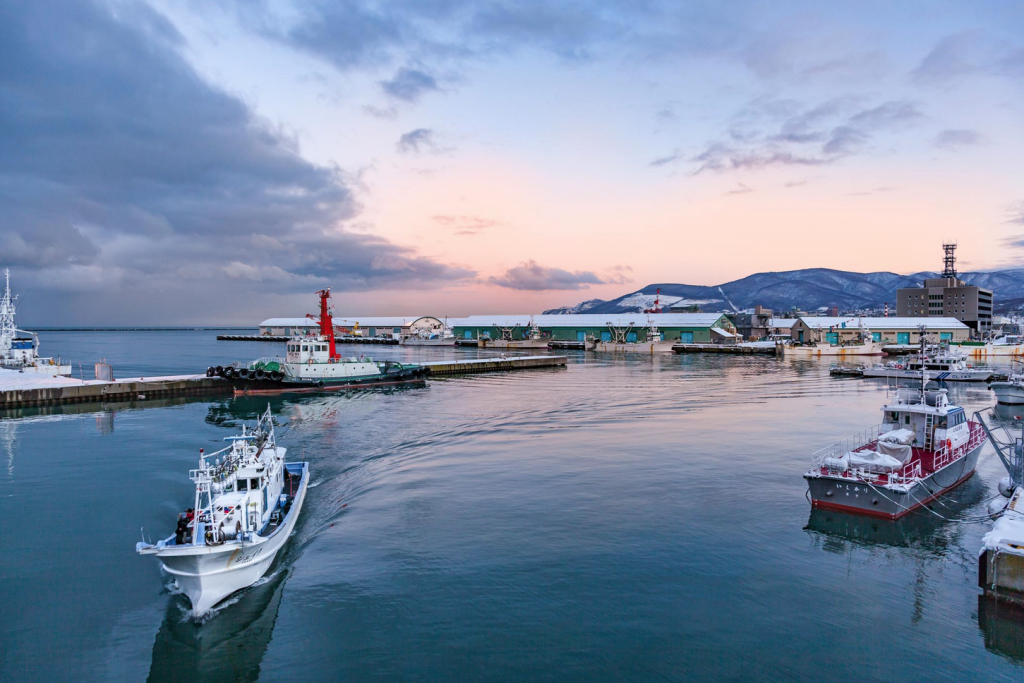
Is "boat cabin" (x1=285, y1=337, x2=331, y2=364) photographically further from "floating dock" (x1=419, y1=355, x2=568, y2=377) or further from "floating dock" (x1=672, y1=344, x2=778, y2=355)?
"floating dock" (x1=672, y1=344, x2=778, y2=355)

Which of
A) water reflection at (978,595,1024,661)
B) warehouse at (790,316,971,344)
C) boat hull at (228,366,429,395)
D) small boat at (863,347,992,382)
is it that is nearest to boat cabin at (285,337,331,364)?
boat hull at (228,366,429,395)

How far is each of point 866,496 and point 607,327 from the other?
4166 inches

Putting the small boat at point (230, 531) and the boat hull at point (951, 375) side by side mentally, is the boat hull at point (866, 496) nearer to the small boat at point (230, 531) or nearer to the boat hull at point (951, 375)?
the small boat at point (230, 531)

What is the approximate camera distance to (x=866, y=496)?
61.4ft

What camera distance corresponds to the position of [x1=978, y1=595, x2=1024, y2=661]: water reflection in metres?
11.8

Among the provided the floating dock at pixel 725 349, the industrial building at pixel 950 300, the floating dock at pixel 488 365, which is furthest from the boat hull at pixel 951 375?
the industrial building at pixel 950 300

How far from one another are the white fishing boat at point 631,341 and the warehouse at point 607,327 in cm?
21

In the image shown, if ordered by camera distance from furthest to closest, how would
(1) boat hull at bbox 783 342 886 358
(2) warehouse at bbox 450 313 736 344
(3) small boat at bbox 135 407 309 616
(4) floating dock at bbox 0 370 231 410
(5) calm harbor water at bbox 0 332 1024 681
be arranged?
(2) warehouse at bbox 450 313 736 344
(1) boat hull at bbox 783 342 886 358
(4) floating dock at bbox 0 370 231 410
(3) small boat at bbox 135 407 309 616
(5) calm harbor water at bbox 0 332 1024 681

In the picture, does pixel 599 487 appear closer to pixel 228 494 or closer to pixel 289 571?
pixel 289 571

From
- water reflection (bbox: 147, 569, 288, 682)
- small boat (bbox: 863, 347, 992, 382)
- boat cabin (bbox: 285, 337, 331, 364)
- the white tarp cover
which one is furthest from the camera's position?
small boat (bbox: 863, 347, 992, 382)

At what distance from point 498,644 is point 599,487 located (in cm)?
1051

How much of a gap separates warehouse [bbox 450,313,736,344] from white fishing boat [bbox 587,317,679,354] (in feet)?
0.70

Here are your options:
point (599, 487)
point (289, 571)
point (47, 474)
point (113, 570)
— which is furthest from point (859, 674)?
point (47, 474)

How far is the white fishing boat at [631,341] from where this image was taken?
10788 cm
